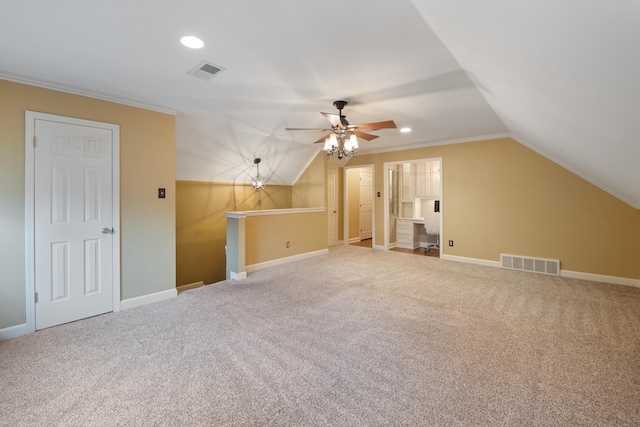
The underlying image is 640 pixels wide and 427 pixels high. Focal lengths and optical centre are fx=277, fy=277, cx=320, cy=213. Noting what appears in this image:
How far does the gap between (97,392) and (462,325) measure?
301cm

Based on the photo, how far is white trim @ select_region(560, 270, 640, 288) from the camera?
393 centimetres

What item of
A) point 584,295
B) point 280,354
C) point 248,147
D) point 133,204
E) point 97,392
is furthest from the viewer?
point 248,147

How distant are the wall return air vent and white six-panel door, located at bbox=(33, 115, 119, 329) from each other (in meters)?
5.91

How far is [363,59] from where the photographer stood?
234 cm

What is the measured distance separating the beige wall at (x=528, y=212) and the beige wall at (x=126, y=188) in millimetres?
4838

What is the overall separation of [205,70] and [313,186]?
409 cm

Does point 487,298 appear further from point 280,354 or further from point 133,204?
point 133,204

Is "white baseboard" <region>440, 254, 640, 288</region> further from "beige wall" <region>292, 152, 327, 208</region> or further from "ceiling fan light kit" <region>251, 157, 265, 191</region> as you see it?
"ceiling fan light kit" <region>251, 157, 265, 191</region>

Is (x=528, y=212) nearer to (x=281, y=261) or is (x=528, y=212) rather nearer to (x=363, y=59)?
(x=363, y=59)

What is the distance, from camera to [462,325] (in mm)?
2738

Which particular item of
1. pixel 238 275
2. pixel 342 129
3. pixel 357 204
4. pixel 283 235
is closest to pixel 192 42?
pixel 342 129

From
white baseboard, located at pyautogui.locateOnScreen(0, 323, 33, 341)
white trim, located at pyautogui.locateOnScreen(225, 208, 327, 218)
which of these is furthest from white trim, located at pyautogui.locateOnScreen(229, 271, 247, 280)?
white baseboard, located at pyautogui.locateOnScreen(0, 323, 33, 341)

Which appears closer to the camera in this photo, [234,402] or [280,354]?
[234,402]

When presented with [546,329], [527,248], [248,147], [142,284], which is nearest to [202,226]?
[248,147]
